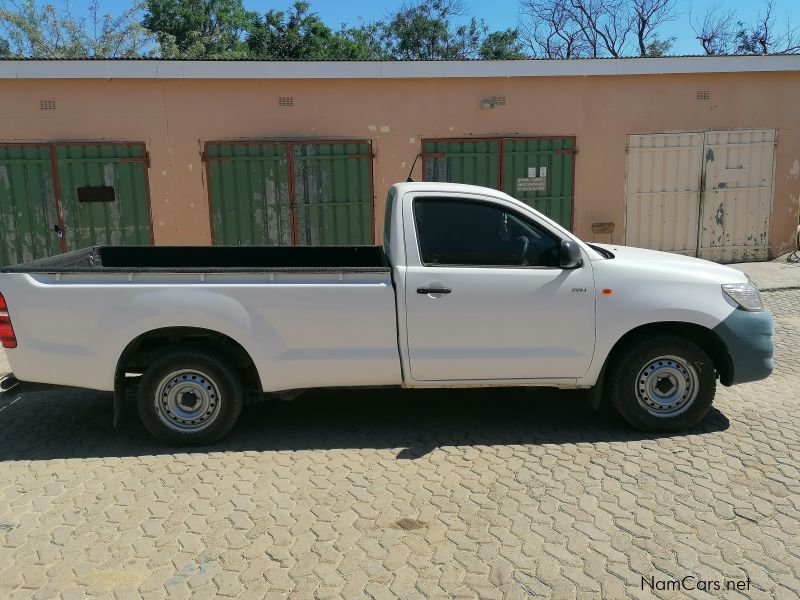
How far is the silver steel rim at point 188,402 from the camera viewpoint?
4734mm

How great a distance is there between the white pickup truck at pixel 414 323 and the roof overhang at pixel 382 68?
6.86m

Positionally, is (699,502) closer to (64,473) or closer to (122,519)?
(122,519)

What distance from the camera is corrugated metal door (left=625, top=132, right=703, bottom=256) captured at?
12016 millimetres

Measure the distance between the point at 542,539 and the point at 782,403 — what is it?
3100 mm

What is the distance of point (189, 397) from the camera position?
4.77m

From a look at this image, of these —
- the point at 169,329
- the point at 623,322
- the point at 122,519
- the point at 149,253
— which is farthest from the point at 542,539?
the point at 149,253

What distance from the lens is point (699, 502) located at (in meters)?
3.91

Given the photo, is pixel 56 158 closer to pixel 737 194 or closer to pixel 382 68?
pixel 382 68

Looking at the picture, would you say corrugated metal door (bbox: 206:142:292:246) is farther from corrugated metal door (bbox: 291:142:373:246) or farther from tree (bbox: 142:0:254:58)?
tree (bbox: 142:0:254:58)

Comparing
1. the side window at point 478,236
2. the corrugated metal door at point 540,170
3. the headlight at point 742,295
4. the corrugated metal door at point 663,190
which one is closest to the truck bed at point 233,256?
the side window at point 478,236

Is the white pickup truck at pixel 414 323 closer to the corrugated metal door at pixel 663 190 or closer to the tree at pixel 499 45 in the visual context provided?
the corrugated metal door at pixel 663 190

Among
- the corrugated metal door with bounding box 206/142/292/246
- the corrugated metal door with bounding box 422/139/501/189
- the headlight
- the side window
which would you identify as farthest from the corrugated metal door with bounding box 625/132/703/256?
the side window

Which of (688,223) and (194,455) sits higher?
(688,223)

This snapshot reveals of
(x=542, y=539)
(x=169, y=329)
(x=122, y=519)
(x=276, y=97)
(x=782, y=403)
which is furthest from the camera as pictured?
(x=276, y=97)
